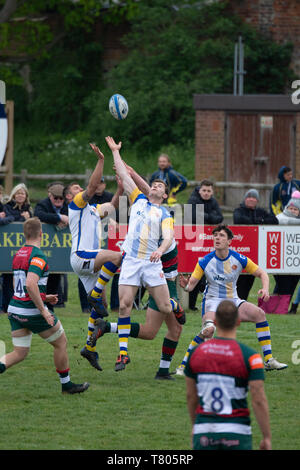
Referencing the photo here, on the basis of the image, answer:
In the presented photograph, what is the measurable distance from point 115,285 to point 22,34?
23.5 meters

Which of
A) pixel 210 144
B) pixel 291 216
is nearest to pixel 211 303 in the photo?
Answer: pixel 291 216

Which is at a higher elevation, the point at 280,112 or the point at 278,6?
the point at 278,6

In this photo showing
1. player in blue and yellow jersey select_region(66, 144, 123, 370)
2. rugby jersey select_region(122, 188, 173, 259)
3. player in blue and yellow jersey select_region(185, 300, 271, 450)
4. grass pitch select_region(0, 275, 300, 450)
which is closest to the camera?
player in blue and yellow jersey select_region(185, 300, 271, 450)

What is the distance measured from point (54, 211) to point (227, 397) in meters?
9.23

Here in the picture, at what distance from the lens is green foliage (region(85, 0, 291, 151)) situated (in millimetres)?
31953

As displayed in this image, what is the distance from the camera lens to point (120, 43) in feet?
114

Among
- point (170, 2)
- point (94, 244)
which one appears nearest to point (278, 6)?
point (170, 2)

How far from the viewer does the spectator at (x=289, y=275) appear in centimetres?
1503

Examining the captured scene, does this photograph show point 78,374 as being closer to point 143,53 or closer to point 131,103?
Answer: point 131,103

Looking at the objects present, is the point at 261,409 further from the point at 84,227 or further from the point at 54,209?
the point at 54,209

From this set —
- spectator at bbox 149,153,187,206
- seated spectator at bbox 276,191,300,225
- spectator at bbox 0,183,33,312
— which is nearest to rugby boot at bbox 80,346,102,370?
spectator at bbox 0,183,33,312

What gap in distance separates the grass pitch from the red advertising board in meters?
2.41

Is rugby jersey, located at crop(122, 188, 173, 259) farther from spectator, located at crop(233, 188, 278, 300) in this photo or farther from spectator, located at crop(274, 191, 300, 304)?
spectator, located at crop(274, 191, 300, 304)

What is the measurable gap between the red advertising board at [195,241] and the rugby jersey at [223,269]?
458cm
